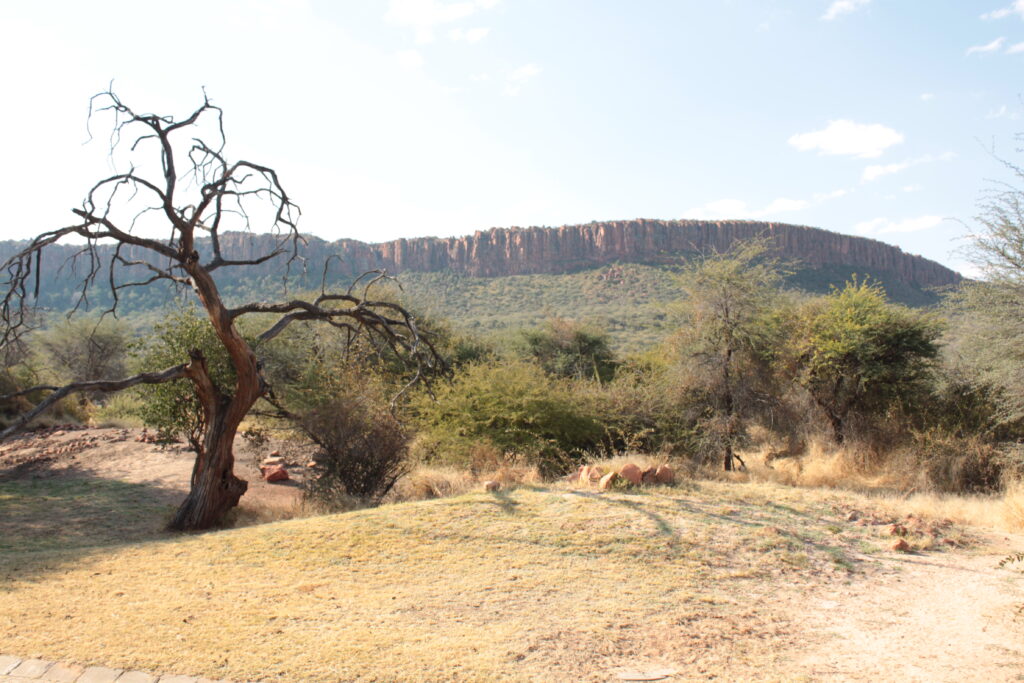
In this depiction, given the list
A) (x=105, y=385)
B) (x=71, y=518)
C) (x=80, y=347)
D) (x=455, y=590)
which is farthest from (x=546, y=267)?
(x=455, y=590)

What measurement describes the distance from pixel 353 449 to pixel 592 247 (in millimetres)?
55886

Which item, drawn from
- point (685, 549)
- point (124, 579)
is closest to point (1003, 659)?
point (685, 549)

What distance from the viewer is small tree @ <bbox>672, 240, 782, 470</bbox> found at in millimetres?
15711

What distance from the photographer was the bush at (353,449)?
38.5ft

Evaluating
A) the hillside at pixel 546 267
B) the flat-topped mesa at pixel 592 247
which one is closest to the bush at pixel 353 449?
the hillside at pixel 546 267

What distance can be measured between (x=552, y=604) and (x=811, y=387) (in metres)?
13.0

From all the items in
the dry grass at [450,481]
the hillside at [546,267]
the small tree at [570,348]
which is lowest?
the dry grass at [450,481]

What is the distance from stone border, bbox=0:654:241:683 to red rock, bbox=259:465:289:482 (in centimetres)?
1009

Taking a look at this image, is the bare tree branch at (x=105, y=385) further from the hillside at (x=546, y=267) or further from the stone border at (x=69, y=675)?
the hillside at (x=546, y=267)

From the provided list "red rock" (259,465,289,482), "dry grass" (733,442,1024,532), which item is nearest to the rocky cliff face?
"dry grass" (733,442,1024,532)

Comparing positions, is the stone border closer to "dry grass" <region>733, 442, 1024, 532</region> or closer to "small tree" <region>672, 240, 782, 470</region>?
"dry grass" <region>733, 442, 1024, 532</region>

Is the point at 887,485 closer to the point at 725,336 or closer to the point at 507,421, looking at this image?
the point at 725,336

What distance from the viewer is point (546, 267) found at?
65000mm

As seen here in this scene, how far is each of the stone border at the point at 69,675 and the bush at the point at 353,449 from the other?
666 cm
